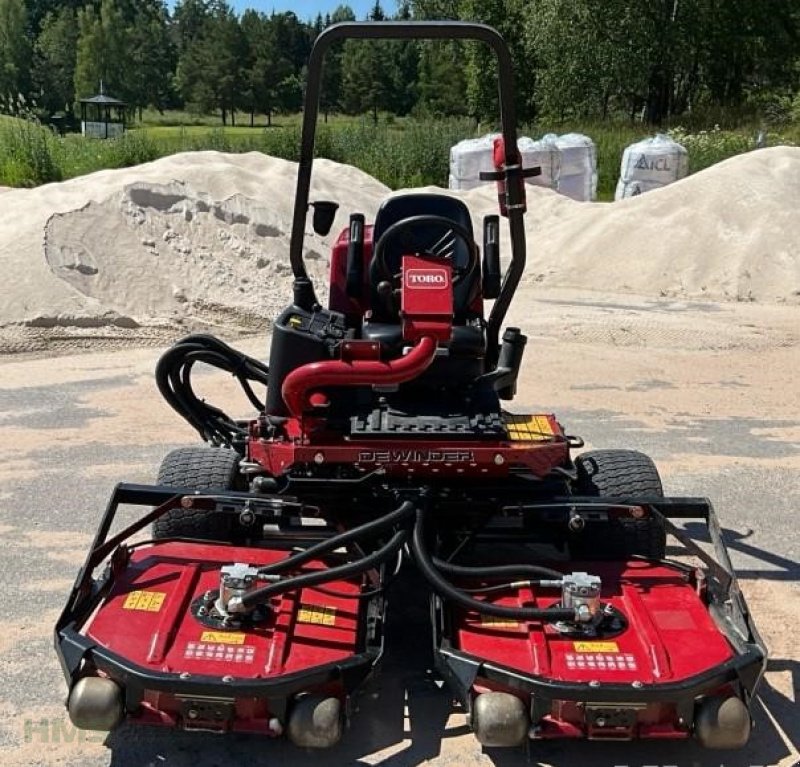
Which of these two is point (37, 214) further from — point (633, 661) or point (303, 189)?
point (633, 661)

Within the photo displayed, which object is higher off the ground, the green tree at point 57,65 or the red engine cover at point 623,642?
the green tree at point 57,65

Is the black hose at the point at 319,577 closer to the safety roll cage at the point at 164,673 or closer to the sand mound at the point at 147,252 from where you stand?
the safety roll cage at the point at 164,673

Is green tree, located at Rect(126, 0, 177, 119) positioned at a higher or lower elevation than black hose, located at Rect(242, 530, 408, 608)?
higher

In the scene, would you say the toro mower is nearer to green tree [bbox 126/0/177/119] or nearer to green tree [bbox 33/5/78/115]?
green tree [bbox 33/5/78/115]

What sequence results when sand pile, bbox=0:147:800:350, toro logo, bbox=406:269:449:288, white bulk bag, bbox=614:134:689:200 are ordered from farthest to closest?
1. white bulk bag, bbox=614:134:689:200
2. sand pile, bbox=0:147:800:350
3. toro logo, bbox=406:269:449:288

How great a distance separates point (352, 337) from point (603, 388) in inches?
150

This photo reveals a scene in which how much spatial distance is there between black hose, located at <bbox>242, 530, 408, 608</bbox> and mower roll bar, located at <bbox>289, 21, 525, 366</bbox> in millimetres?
1145

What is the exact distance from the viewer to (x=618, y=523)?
10.9ft

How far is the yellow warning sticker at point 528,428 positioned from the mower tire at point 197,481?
3.38ft

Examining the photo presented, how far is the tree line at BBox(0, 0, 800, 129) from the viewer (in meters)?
27.2

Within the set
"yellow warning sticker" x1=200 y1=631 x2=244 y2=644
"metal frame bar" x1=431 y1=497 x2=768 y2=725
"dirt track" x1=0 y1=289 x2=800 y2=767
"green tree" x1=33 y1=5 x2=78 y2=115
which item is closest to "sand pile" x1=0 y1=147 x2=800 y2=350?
"dirt track" x1=0 y1=289 x2=800 y2=767

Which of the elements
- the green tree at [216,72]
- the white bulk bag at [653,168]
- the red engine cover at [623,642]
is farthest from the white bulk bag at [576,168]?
the green tree at [216,72]

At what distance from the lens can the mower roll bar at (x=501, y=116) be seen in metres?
3.39

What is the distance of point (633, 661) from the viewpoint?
8.63ft
